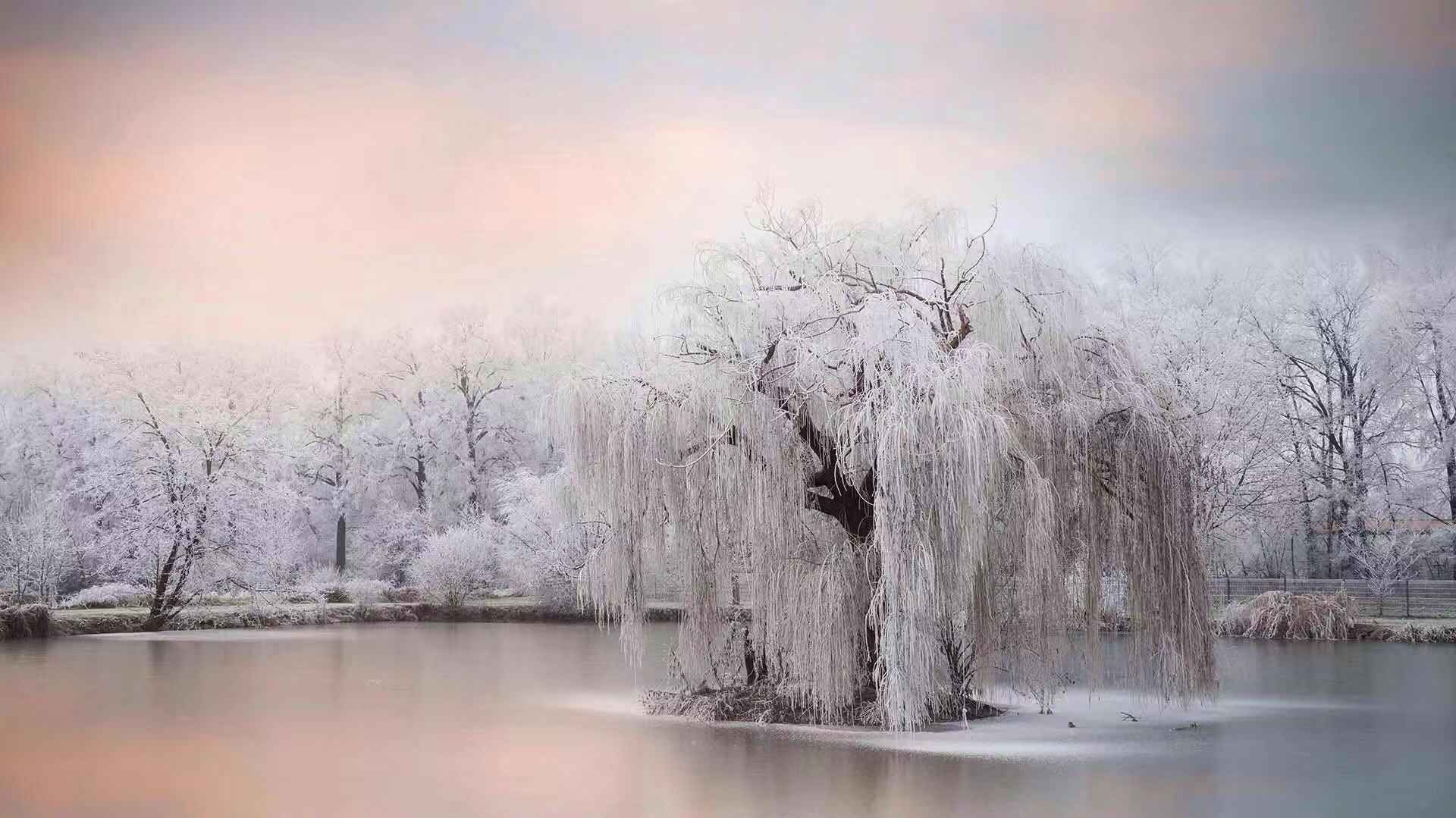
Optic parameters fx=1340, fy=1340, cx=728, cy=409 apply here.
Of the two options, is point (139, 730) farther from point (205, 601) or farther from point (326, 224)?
point (326, 224)

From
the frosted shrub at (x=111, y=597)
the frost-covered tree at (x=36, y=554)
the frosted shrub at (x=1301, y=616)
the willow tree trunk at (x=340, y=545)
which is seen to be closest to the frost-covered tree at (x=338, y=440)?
the willow tree trunk at (x=340, y=545)

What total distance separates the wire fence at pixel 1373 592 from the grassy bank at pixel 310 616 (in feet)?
33.3

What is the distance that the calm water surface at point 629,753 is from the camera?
7.48 metres

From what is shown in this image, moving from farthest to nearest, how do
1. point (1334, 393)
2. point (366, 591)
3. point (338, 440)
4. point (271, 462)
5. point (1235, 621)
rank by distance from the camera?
point (338, 440), point (366, 591), point (271, 462), point (1334, 393), point (1235, 621)

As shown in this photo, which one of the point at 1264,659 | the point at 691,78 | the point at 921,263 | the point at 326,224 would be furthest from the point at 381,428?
the point at 921,263

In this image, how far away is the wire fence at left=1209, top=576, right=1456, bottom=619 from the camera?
22.3 meters

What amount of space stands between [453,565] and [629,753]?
18.8 meters

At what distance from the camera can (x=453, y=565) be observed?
27.4 metres

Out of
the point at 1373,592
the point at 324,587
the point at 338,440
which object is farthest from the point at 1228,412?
the point at 338,440

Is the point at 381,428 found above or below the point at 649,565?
above

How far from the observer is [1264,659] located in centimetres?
1695

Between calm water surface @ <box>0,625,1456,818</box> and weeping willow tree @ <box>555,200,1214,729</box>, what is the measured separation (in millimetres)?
736

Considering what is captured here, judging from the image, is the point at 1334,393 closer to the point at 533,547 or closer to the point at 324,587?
the point at 533,547

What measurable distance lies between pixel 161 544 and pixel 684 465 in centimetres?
1581
